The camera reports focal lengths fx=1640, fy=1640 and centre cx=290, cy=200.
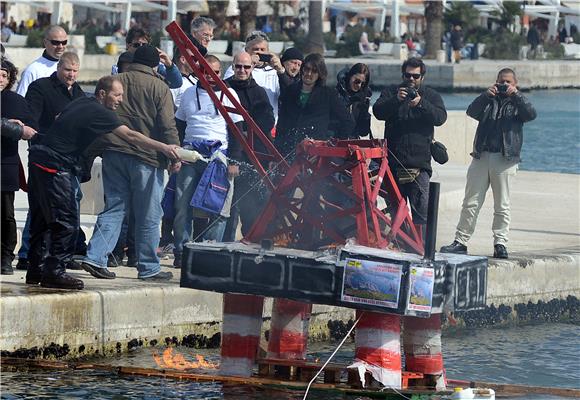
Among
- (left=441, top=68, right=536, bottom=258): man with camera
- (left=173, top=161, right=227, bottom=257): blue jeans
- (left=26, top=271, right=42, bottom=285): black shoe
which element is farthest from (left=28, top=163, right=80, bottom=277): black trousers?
(left=441, top=68, right=536, bottom=258): man with camera

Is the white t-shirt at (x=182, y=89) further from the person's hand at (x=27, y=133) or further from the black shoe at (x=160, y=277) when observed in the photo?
the person's hand at (x=27, y=133)

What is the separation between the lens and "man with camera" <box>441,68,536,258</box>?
1316 centimetres

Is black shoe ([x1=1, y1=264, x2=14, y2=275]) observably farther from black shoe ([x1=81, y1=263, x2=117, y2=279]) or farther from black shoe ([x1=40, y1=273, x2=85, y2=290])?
black shoe ([x1=40, y1=273, x2=85, y2=290])

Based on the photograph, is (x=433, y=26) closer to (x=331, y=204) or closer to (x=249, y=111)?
(x=249, y=111)

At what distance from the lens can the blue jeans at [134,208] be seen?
1144 cm

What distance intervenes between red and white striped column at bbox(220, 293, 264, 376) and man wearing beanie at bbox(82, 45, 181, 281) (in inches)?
69.1

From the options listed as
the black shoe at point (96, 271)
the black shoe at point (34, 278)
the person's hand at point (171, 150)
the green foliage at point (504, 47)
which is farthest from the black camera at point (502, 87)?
the green foliage at point (504, 47)

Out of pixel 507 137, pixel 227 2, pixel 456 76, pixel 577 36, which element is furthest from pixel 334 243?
pixel 577 36

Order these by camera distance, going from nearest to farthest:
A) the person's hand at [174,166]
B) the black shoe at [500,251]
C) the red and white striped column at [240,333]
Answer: the red and white striped column at [240,333], the person's hand at [174,166], the black shoe at [500,251]

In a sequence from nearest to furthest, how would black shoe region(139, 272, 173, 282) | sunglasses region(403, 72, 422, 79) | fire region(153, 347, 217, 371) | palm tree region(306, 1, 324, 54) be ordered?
fire region(153, 347, 217, 371) < black shoe region(139, 272, 173, 282) < sunglasses region(403, 72, 422, 79) < palm tree region(306, 1, 324, 54)

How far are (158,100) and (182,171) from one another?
2.56 ft

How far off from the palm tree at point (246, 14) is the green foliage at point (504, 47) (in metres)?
10.8

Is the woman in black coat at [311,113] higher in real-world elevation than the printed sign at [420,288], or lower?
higher

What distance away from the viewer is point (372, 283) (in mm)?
9039
